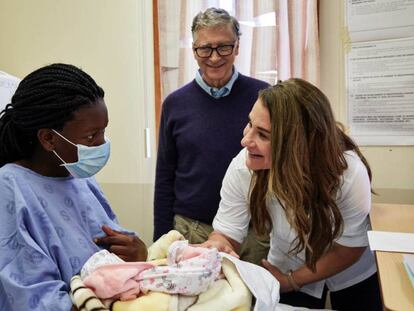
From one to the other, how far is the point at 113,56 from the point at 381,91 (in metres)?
1.55

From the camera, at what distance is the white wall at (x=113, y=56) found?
221 centimetres

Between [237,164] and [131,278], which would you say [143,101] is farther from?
[131,278]

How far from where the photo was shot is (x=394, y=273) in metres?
0.88

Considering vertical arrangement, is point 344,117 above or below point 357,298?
above

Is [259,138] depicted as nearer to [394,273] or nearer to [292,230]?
[292,230]

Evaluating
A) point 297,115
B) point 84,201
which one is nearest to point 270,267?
point 297,115

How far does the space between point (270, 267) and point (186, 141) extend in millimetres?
630

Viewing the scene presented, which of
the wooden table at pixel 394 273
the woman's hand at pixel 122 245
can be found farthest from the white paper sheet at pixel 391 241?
the woman's hand at pixel 122 245

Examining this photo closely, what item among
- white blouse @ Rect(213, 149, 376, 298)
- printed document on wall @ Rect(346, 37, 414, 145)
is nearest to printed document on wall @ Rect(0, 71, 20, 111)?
white blouse @ Rect(213, 149, 376, 298)

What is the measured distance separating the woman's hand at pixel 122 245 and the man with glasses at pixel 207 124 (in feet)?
1.82

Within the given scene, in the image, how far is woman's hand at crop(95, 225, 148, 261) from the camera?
1.04 m

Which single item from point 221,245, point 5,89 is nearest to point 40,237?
point 221,245

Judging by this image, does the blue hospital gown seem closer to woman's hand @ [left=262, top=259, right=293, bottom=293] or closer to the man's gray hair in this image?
woman's hand @ [left=262, top=259, right=293, bottom=293]

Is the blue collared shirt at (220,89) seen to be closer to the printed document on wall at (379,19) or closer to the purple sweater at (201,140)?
the purple sweater at (201,140)
